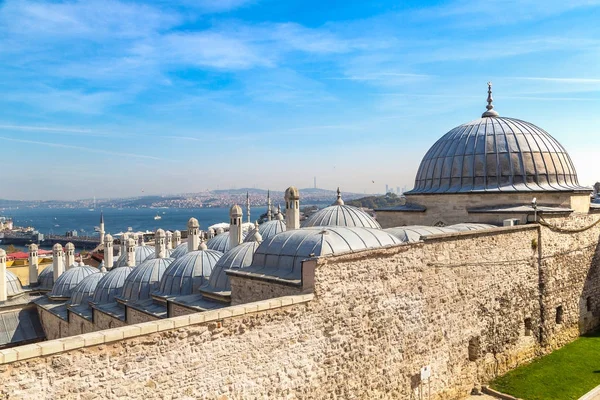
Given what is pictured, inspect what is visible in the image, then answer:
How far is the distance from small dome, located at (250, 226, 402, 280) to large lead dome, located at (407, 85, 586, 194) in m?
8.19

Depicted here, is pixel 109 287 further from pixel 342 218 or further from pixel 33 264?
pixel 33 264

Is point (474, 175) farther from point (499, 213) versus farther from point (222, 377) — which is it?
point (222, 377)

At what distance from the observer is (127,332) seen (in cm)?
688

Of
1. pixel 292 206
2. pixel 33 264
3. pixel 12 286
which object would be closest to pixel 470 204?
pixel 292 206

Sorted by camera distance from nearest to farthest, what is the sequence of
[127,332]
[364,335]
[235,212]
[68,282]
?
1. [127,332]
2. [364,335]
3. [235,212]
4. [68,282]

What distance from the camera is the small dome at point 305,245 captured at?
10297mm

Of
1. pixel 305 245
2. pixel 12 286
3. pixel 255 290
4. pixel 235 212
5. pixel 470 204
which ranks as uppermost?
pixel 470 204

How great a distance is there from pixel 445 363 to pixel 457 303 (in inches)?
62.5

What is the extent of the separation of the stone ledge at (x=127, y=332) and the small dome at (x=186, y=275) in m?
6.20

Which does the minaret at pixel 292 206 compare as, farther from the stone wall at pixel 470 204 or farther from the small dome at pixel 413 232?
the stone wall at pixel 470 204

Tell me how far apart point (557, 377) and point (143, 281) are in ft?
42.7

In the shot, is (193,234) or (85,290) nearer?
(85,290)

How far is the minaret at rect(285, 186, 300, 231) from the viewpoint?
14.1 meters

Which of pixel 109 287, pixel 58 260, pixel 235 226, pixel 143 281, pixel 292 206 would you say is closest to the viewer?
pixel 292 206
